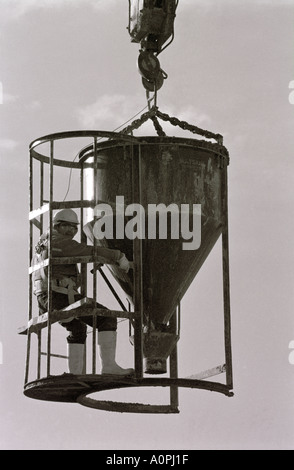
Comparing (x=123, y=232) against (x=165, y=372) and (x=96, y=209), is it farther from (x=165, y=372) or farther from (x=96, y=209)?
(x=165, y=372)

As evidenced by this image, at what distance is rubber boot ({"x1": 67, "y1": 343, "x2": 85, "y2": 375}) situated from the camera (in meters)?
23.2

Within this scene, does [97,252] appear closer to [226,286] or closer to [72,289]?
[72,289]

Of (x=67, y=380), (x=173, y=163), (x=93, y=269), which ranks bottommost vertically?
(x=67, y=380)

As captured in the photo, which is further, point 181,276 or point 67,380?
point 181,276

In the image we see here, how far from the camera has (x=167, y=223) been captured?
23797mm

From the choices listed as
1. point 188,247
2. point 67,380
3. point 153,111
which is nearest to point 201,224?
point 188,247

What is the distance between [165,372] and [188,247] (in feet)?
7.12

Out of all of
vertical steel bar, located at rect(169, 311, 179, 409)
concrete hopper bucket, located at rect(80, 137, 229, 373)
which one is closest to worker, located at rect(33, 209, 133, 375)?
concrete hopper bucket, located at rect(80, 137, 229, 373)

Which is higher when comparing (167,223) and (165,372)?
(167,223)

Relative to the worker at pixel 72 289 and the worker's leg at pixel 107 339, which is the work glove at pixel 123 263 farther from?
the worker's leg at pixel 107 339

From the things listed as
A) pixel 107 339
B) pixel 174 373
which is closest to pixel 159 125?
pixel 107 339

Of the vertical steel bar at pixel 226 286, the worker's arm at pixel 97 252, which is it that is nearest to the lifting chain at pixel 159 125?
the vertical steel bar at pixel 226 286

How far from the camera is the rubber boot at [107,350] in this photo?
22859mm

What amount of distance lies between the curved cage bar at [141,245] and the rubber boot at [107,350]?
270 mm
